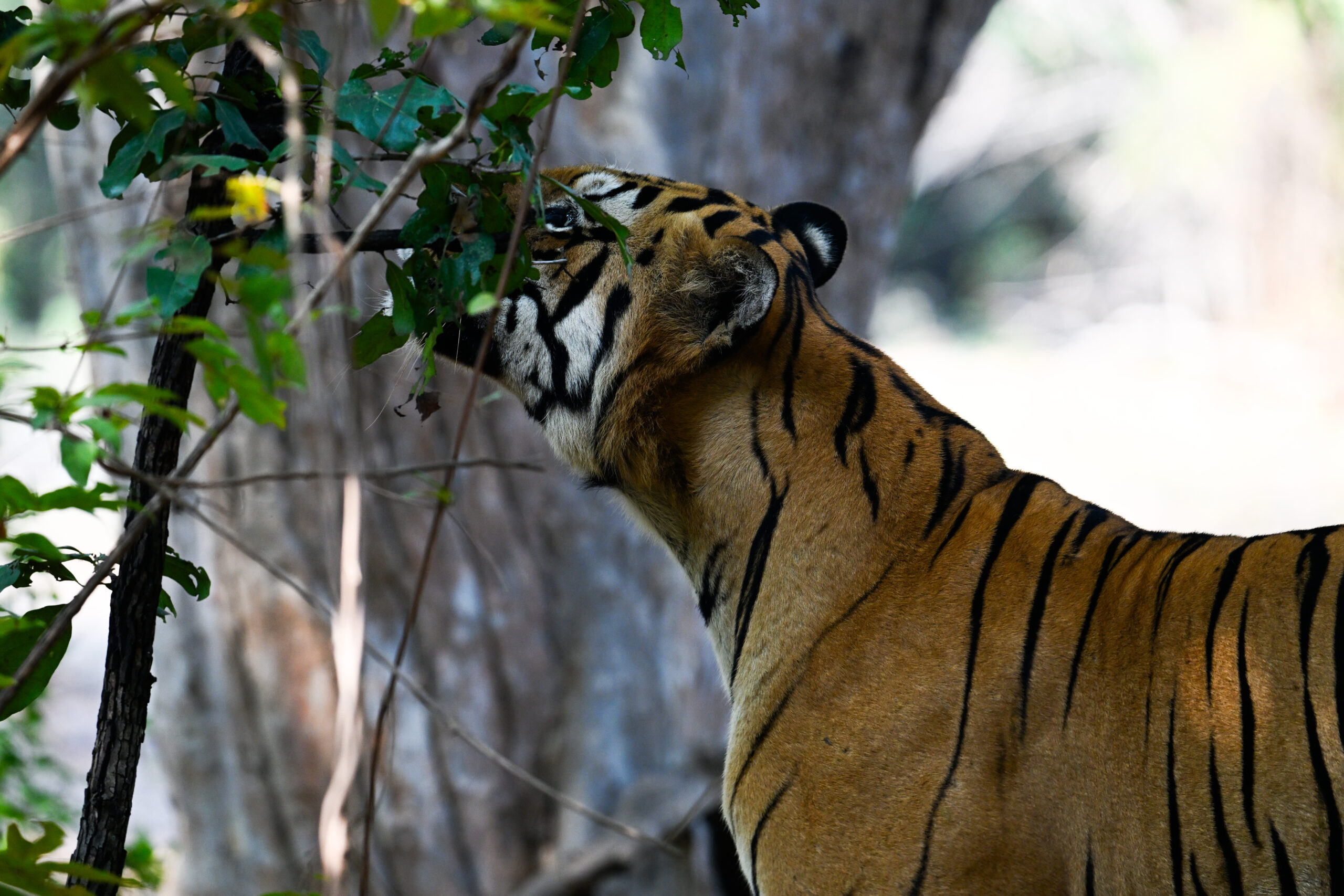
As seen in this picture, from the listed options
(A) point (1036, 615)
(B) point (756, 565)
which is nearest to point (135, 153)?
(B) point (756, 565)

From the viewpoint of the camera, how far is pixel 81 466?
1174 mm

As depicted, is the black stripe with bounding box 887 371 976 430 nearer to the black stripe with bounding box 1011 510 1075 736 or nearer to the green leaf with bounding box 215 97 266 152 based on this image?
the black stripe with bounding box 1011 510 1075 736

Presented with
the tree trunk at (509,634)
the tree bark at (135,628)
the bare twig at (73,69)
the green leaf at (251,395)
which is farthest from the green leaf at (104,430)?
the tree trunk at (509,634)

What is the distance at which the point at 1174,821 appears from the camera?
5.81 ft

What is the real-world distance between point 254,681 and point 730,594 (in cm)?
347

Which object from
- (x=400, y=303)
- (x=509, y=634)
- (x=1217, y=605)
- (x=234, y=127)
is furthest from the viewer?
(x=509, y=634)

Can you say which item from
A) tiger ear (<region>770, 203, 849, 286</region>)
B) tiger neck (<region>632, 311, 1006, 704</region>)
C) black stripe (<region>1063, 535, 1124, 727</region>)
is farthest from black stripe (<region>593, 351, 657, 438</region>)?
black stripe (<region>1063, 535, 1124, 727</region>)

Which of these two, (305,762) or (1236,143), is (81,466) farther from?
(1236,143)

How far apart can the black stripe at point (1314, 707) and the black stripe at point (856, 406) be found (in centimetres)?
83

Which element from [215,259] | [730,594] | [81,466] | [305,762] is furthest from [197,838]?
[81,466]

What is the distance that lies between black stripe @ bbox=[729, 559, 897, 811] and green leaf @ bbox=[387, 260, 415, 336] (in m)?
1.01

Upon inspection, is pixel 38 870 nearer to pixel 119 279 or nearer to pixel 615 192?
pixel 119 279

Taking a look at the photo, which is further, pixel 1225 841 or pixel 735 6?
pixel 735 6

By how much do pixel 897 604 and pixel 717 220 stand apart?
88 centimetres
